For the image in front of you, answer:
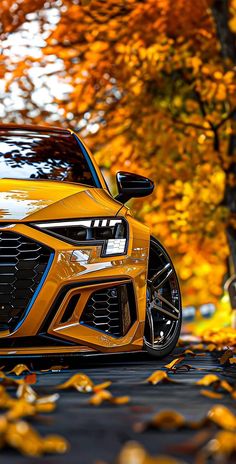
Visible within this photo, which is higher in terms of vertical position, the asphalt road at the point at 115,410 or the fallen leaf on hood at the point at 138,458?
the fallen leaf on hood at the point at 138,458

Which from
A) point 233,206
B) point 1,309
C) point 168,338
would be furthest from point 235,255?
point 1,309

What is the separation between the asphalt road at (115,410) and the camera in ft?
11.9

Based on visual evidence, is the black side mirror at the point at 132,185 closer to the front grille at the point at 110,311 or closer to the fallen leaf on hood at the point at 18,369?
the front grille at the point at 110,311

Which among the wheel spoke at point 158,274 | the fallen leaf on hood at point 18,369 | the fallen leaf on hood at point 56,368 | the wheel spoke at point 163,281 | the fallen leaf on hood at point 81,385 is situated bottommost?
the fallen leaf on hood at point 56,368

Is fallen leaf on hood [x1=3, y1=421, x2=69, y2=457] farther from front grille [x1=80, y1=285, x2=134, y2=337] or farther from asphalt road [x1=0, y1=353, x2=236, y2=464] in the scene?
front grille [x1=80, y1=285, x2=134, y2=337]

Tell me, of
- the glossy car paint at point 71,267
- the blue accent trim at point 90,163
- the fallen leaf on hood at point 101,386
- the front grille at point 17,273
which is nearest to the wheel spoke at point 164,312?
the glossy car paint at point 71,267

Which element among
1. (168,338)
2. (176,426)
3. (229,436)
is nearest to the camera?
(229,436)

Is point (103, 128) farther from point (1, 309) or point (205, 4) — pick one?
point (1, 309)

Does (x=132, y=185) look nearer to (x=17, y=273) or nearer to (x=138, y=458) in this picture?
(x=17, y=273)

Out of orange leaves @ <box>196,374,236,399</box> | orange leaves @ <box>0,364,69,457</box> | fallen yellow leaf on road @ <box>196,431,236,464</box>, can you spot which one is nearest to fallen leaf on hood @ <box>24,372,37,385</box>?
orange leaves @ <box>0,364,69,457</box>

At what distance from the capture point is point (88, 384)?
540 cm

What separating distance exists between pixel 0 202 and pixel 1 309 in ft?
2.25

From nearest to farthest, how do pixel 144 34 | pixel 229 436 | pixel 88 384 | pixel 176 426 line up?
pixel 229 436, pixel 176 426, pixel 88 384, pixel 144 34

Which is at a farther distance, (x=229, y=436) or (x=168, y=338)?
(x=168, y=338)
